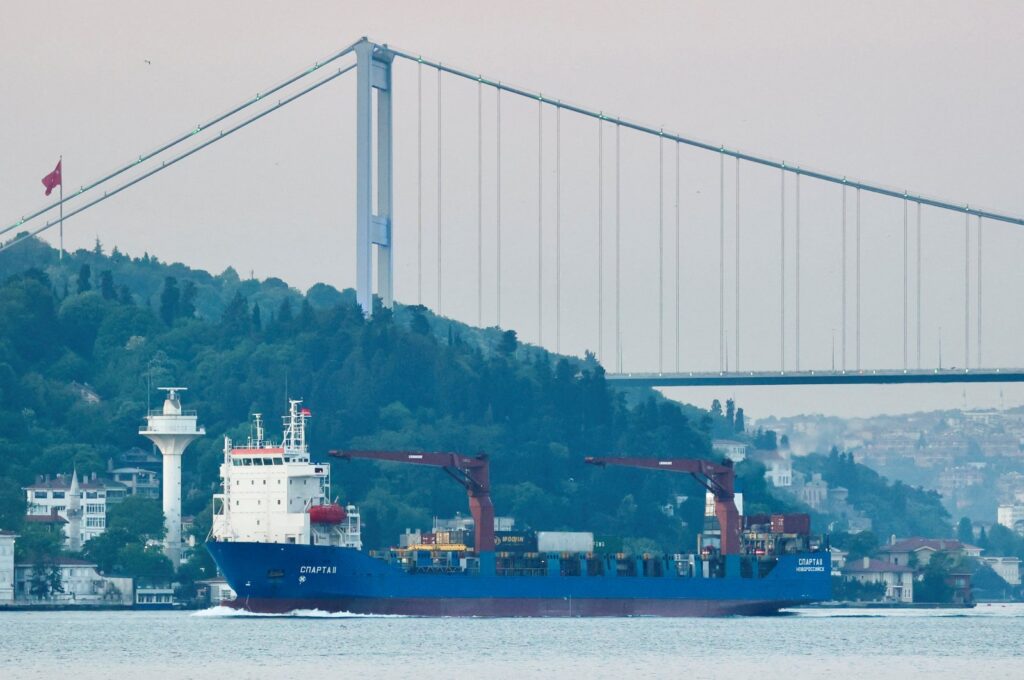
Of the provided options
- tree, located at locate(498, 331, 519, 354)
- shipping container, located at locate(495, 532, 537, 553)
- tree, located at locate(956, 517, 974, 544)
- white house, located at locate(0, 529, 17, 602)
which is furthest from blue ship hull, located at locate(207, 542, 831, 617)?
tree, located at locate(956, 517, 974, 544)

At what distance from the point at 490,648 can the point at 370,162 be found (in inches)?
1928

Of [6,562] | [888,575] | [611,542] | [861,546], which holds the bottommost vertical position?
[888,575]

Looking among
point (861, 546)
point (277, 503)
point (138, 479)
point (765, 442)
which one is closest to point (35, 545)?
point (138, 479)

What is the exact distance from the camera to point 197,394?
5089 inches

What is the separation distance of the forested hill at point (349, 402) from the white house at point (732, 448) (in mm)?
31586

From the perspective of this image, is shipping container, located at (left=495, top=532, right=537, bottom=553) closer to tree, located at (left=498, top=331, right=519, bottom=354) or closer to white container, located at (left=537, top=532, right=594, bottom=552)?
white container, located at (left=537, top=532, right=594, bottom=552)

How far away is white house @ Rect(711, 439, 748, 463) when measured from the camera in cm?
17200

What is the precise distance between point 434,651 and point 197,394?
67.6 m

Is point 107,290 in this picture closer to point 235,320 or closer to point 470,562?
point 235,320

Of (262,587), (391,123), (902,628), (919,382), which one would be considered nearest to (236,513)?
(262,587)

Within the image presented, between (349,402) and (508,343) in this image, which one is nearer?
(349,402)

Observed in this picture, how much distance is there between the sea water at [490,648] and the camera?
57125 mm

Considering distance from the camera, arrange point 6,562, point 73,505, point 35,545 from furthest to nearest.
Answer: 1. point 73,505
2. point 35,545
3. point 6,562

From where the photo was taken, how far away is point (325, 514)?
255 ft
